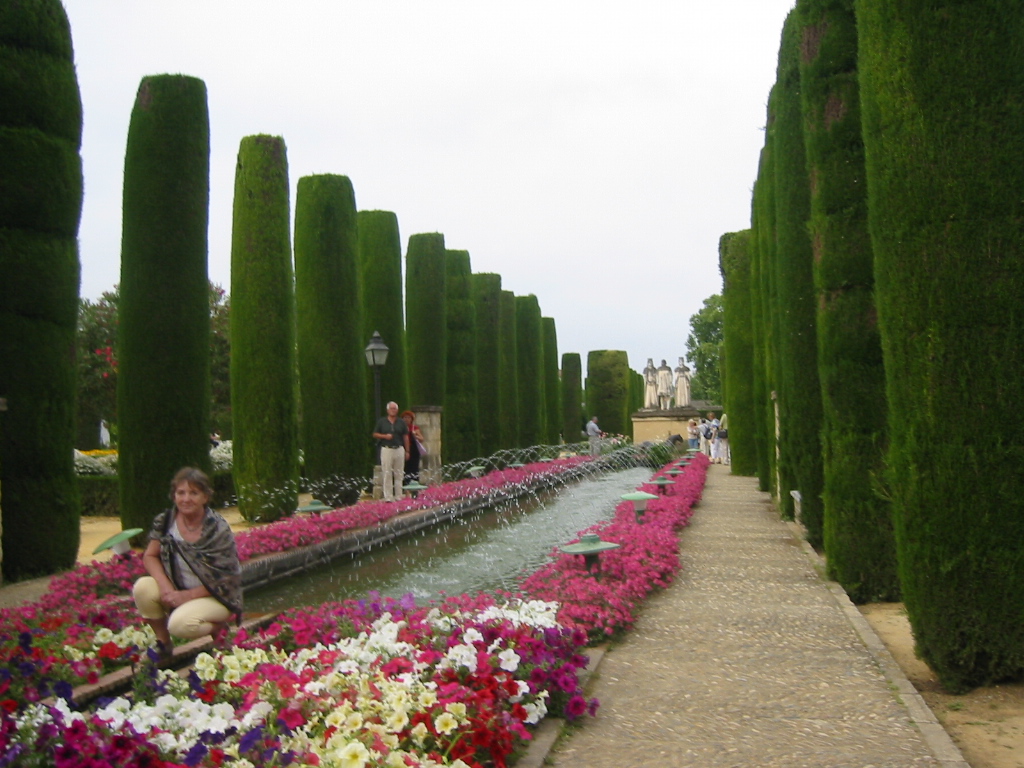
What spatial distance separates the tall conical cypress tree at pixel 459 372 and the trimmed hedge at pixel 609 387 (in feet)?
57.0

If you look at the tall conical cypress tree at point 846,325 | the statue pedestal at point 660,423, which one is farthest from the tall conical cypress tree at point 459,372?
the statue pedestal at point 660,423

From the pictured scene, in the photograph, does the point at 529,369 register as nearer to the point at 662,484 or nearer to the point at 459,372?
the point at 459,372

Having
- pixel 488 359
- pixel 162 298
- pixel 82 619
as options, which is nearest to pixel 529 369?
pixel 488 359

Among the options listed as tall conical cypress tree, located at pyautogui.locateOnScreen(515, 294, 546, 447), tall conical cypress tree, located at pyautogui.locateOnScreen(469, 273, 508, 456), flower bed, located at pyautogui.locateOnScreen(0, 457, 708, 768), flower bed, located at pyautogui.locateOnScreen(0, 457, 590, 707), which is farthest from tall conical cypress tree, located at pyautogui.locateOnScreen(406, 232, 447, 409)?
flower bed, located at pyautogui.locateOnScreen(0, 457, 708, 768)

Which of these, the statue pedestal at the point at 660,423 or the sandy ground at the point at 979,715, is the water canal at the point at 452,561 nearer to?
the sandy ground at the point at 979,715

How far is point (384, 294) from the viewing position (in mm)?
18359

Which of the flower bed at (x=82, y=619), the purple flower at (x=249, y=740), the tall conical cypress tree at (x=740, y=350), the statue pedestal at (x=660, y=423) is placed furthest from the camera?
the statue pedestal at (x=660, y=423)

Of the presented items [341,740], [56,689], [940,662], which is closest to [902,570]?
[940,662]

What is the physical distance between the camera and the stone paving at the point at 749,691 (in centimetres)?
379

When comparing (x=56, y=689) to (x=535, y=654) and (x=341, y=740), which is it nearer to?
(x=341, y=740)

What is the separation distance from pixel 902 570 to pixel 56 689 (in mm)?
4019

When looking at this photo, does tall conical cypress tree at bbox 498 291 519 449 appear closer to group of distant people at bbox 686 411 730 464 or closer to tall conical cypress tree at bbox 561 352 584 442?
group of distant people at bbox 686 411 730 464

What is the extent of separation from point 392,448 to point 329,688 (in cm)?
960

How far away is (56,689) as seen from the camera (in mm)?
3350
